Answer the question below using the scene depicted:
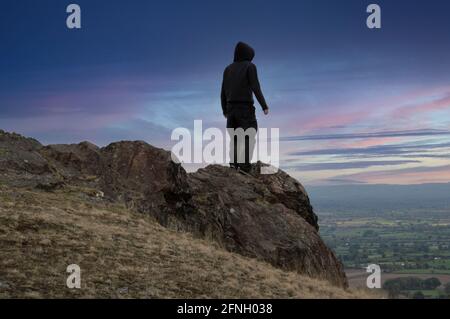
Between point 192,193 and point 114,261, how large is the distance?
7430mm

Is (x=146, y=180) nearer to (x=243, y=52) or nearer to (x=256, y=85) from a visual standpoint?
(x=256, y=85)

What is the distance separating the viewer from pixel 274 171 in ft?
74.8

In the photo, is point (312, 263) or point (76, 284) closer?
point (76, 284)

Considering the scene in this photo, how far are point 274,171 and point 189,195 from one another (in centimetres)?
505

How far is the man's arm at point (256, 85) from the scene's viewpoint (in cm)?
2114

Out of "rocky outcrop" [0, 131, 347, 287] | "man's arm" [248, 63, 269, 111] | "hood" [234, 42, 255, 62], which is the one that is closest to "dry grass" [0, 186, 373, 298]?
"rocky outcrop" [0, 131, 347, 287]

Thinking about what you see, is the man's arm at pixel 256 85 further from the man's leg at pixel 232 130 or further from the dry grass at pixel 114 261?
the dry grass at pixel 114 261

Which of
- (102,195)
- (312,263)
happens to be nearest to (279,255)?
(312,263)

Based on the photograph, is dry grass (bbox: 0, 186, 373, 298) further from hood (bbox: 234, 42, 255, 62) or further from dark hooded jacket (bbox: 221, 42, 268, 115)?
hood (bbox: 234, 42, 255, 62)

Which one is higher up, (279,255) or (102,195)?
(102,195)

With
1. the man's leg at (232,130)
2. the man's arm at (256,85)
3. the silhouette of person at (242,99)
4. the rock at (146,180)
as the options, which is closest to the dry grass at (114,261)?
the rock at (146,180)

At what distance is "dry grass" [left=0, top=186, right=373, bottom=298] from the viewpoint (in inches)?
409
